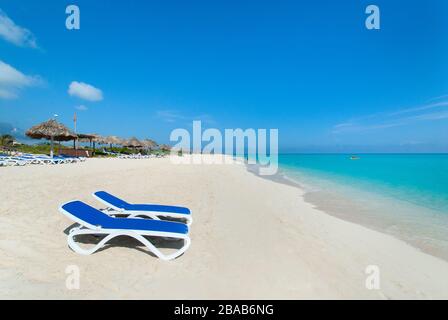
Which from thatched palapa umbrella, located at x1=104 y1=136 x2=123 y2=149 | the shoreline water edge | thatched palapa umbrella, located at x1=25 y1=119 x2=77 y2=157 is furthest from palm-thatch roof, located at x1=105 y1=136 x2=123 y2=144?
the shoreline water edge

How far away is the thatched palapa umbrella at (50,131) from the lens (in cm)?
1631

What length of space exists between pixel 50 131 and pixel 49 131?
6 cm

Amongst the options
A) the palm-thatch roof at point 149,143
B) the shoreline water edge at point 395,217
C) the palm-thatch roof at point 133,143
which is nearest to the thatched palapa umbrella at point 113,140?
the palm-thatch roof at point 133,143

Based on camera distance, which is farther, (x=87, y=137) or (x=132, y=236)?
(x=87, y=137)

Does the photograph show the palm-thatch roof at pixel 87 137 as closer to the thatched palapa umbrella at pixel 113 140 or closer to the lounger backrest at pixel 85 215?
the thatched palapa umbrella at pixel 113 140

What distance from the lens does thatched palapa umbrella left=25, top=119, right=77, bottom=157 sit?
53.5ft

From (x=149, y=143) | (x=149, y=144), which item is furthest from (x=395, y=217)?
(x=149, y=143)

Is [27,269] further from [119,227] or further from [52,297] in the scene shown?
[119,227]

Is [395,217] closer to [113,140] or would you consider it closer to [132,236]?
[132,236]

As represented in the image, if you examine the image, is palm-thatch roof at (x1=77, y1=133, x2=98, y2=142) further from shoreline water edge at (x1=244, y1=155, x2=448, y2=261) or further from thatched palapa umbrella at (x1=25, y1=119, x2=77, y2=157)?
shoreline water edge at (x1=244, y1=155, x2=448, y2=261)

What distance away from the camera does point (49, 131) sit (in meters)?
16.5

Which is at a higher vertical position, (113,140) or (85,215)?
(113,140)
